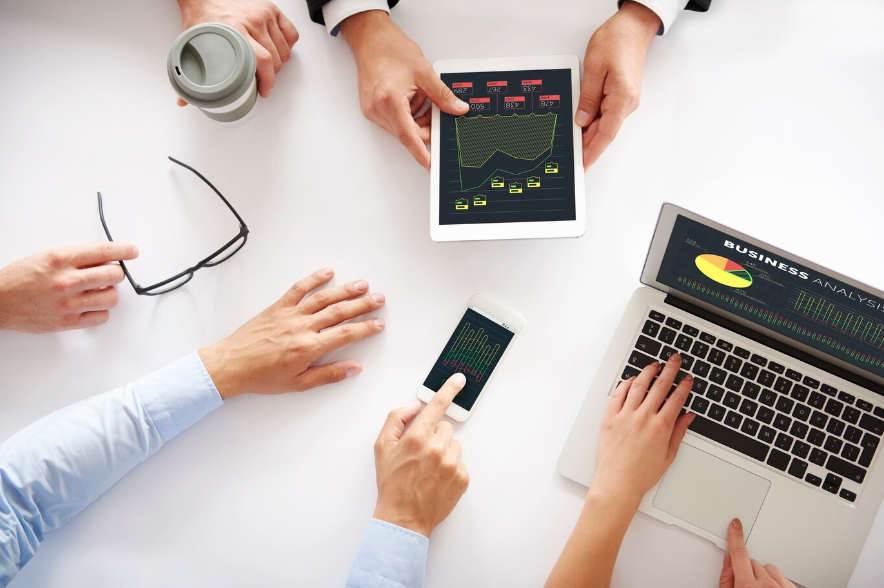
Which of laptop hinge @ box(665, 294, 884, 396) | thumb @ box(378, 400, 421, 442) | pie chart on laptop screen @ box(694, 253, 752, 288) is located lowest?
thumb @ box(378, 400, 421, 442)

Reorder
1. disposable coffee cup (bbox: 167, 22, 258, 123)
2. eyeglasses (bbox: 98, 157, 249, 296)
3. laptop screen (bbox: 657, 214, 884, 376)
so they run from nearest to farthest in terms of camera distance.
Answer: laptop screen (bbox: 657, 214, 884, 376), disposable coffee cup (bbox: 167, 22, 258, 123), eyeglasses (bbox: 98, 157, 249, 296)

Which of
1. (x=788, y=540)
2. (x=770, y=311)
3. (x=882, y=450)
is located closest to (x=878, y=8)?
(x=770, y=311)

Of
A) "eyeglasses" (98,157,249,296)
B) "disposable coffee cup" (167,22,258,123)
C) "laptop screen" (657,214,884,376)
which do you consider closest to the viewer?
"laptop screen" (657,214,884,376)

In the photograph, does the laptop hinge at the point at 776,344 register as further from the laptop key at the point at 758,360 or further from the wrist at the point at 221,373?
the wrist at the point at 221,373

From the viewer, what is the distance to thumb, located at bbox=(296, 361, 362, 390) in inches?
37.5

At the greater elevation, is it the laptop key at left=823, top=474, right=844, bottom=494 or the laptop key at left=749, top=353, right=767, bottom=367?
the laptop key at left=749, top=353, right=767, bottom=367

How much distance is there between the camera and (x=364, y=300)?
97 centimetres

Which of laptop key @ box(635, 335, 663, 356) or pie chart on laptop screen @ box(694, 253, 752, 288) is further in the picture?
laptop key @ box(635, 335, 663, 356)

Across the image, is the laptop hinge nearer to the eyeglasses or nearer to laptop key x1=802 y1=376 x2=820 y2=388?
laptop key x1=802 y1=376 x2=820 y2=388

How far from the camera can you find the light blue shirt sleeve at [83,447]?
87 centimetres

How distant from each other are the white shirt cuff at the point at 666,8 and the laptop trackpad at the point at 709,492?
2.21 feet

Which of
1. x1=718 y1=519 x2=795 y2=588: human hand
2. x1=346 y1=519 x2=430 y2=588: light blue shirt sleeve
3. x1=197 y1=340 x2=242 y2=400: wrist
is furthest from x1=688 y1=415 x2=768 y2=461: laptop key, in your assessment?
x1=197 y1=340 x2=242 y2=400: wrist

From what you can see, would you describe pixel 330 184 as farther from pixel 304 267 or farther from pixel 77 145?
pixel 77 145

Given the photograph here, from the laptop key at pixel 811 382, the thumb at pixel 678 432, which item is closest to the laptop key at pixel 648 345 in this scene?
the thumb at pixel 678 432
